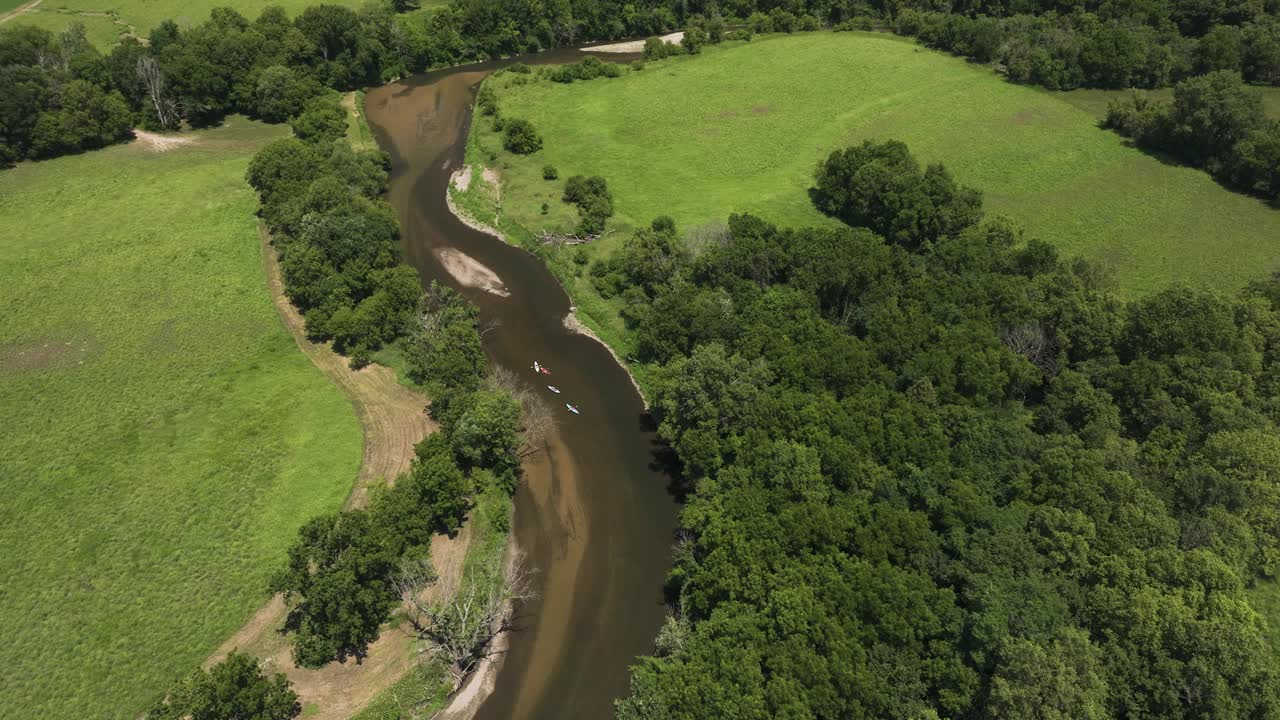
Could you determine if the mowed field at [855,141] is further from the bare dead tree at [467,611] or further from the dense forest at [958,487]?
the bare dead tree at [467,611]

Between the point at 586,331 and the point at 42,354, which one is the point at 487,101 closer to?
the point at 586,331

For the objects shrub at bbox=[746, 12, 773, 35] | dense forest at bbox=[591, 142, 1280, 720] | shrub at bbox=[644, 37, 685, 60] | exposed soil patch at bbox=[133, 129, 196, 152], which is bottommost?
dense forest at bbox=[591, 142, 1280, 720]

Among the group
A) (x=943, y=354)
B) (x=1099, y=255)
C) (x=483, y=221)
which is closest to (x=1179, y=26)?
(x=1099, y=255)

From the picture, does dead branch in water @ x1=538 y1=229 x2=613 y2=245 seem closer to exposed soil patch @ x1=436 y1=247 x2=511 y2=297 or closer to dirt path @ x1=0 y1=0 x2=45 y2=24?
exposed soil patch @ x1=436 y1=247 x2=511 y2=297

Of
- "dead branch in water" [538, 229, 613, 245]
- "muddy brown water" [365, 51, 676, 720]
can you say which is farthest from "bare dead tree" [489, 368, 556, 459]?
"dead branch in water" [538, 229, 613, 245]

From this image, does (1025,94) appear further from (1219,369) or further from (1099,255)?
(1219,369)
